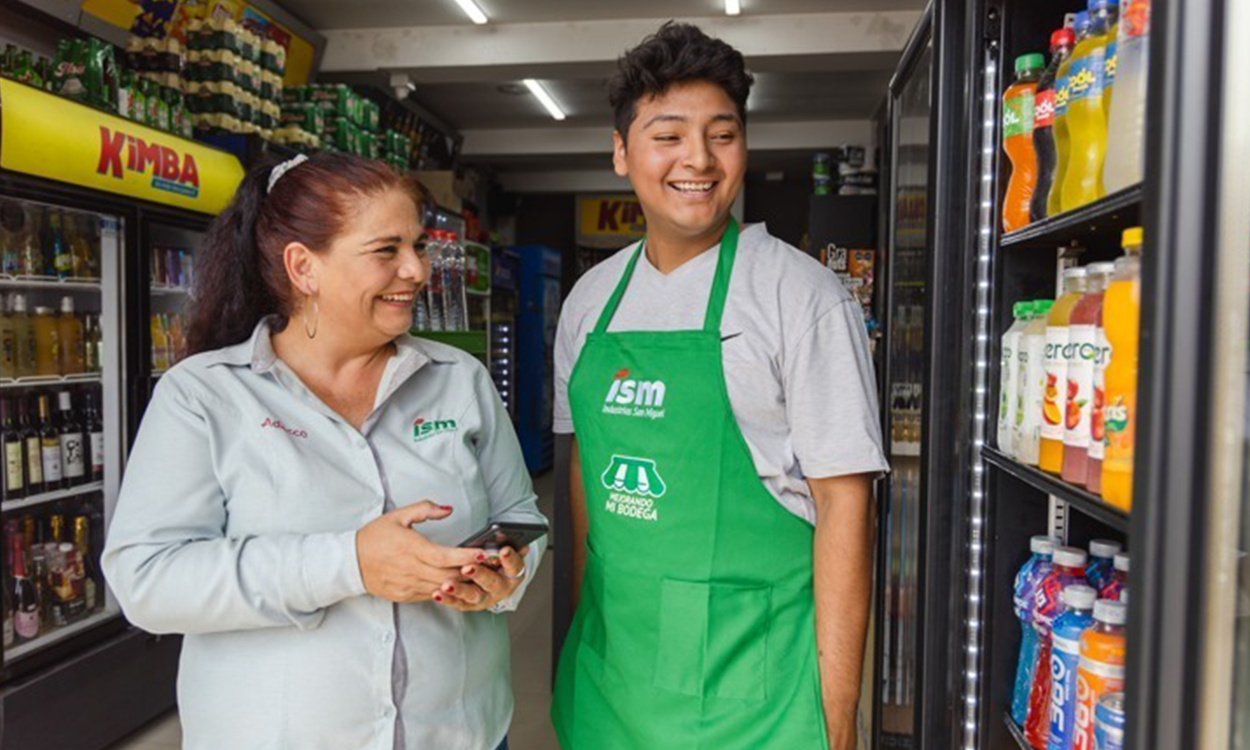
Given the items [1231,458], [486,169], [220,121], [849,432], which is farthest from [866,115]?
[1231,458]

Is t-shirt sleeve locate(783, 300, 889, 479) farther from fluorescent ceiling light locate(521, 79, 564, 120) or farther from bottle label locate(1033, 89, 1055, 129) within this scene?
A: fluorescent ceiling light locate(521, 79, 564, 120)

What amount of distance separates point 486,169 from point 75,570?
8.98 metres

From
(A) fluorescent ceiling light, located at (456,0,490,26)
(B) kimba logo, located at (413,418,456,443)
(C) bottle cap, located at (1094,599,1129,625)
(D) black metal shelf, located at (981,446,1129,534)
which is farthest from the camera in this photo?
(A) fluorescent ceiling light, located at (456,0,490,26)

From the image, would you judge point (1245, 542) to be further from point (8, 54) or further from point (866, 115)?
point (866, 115)

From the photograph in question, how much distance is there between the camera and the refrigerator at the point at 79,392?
3264mm

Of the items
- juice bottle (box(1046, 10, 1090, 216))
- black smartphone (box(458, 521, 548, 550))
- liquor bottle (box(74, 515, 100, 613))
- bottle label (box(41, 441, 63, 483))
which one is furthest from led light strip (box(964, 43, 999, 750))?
liquor bottle (box(74, 515, 100, 613))

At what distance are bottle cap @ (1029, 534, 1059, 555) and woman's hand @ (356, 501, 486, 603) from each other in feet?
3.10

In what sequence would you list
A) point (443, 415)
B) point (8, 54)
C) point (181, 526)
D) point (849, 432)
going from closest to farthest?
point (181, 526) → point (849, 432) → point (443, 415) → point (8, 54)

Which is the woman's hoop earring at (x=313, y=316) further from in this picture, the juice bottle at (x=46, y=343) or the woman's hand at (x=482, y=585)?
the juice bottle at (x=46, y=343)

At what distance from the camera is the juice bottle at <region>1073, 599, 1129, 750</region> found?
1.31 m

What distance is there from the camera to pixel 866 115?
9953mm

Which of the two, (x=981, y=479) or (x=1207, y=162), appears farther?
A: (x=981, y=479)

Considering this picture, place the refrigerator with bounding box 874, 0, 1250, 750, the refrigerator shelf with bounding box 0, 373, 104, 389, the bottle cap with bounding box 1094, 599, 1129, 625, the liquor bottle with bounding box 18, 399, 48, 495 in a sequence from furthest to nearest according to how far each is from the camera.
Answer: the liquor bottle with bounding box 18, 399, 48, 495, the refrigerator shelf with bounding box 0, 373, 104, 389, the bottle cap with bounding box 1094, 599, 1129, 625, the refrigerator with bounding box 874, 0, 1250, 750

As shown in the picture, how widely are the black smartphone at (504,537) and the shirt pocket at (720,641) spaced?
30 cm
